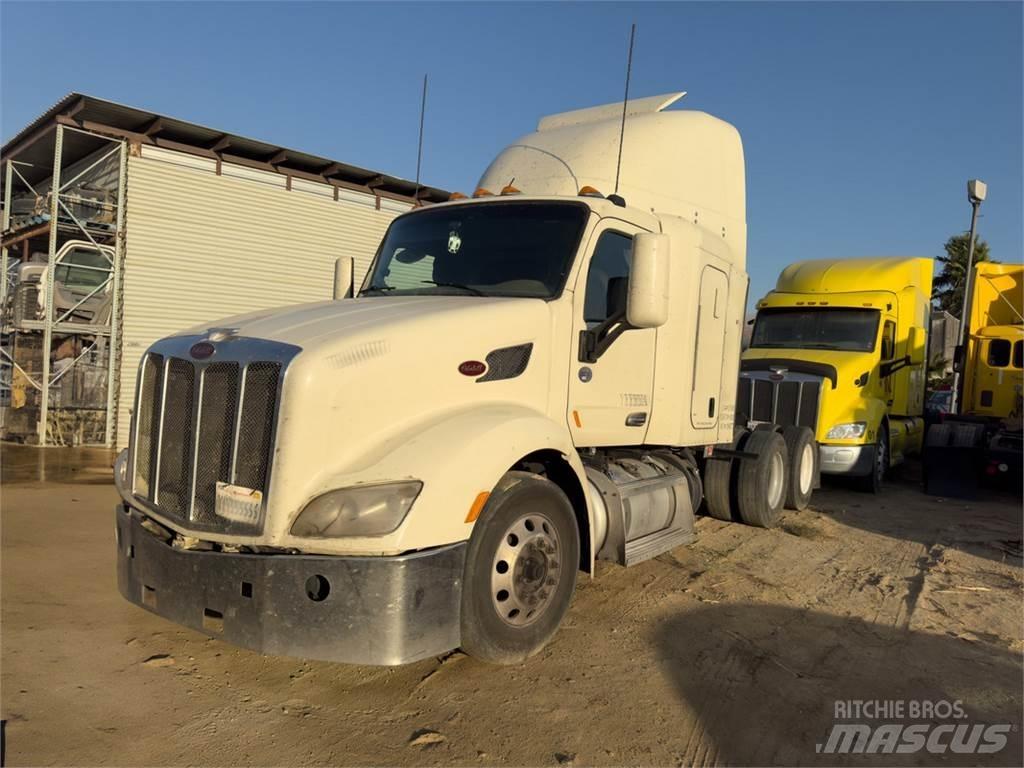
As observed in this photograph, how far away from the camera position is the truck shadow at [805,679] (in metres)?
3.23

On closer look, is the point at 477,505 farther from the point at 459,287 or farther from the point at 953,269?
the point at 953,269

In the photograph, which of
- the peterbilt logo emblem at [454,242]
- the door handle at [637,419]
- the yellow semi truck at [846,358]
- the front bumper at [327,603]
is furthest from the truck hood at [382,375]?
the yellow semi truck at [846,358]

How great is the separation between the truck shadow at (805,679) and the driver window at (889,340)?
6.66m

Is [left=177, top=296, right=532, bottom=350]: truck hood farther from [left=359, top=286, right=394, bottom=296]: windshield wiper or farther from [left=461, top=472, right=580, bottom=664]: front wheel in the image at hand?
[left=461, top=472, right=580, bottom=664]: front wheel

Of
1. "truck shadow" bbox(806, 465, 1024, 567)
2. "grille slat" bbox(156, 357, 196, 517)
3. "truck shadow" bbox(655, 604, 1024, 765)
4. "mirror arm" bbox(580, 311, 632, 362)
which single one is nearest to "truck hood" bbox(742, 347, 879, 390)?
"truck shadow" bbox(806, 465, 1024, 567)

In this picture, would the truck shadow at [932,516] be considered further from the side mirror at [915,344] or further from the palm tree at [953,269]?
the palm tree at [953,269]

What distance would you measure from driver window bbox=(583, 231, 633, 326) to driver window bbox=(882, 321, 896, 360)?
278 inches

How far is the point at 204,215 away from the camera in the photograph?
47.6 ft

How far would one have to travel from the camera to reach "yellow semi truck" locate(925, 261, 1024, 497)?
408 inches

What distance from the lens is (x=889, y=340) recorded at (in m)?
10.5

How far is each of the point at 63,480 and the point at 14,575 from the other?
5011 mm

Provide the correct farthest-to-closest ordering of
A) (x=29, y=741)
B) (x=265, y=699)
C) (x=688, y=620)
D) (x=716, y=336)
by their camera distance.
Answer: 1. (x=716, y=336)
2. (x=688, y=620)
3. (x=265, y=699)
4. (x=29, y=741)

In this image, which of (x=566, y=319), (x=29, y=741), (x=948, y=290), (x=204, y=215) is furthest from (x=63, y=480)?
(x=948, y=290)

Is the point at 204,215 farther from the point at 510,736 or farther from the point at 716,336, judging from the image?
the point at 510,736
